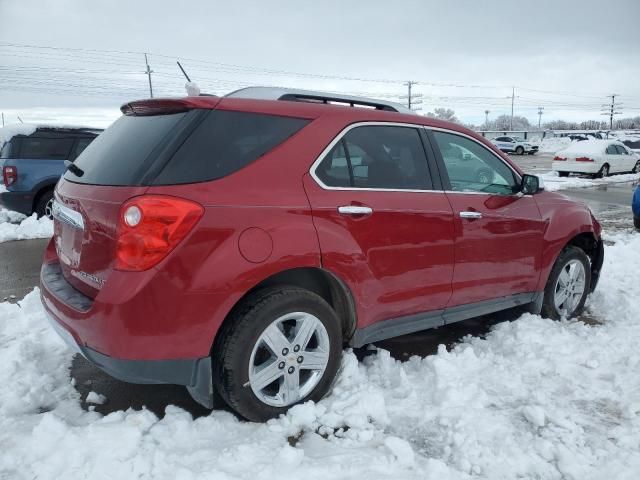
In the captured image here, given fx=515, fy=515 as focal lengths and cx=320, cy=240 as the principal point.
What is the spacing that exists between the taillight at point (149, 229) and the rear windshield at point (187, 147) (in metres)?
0.13

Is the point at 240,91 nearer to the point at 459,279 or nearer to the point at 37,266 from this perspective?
the point at 459,279

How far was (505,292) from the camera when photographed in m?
3.88

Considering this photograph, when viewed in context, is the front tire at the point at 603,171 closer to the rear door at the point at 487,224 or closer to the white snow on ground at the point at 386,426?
the rear door at the point at 487,224

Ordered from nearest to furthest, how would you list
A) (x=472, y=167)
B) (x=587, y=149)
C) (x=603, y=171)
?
1. (x=472, y=167)
2. (x=603, y=171)
3. (x=587, y=149)

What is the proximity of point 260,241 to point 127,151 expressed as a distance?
872 millimetres

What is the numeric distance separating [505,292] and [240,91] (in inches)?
94.9

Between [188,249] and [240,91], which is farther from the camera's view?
[240,91]

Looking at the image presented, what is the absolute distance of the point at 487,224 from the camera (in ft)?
11.8

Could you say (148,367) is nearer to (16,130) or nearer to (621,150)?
(16,130)

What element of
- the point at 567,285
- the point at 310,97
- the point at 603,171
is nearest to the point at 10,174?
the point at 310,97

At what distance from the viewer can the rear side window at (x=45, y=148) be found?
28.1 feet

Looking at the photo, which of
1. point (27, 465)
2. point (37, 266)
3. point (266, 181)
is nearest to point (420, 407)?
point (266, 181)

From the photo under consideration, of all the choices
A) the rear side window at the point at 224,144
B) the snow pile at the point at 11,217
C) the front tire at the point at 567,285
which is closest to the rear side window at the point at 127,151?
the rear side window at the point at 224,144

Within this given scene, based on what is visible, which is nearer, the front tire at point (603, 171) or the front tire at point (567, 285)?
the front tire at point (567, 285)
